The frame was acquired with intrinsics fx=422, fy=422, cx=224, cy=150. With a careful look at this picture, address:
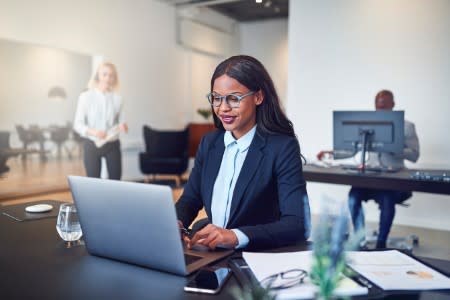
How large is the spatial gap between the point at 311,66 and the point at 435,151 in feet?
5.90

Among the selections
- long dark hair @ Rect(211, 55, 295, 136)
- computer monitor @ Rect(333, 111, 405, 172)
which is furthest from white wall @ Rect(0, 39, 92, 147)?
long dark hair @ Rect(211, 55, 295, 136)

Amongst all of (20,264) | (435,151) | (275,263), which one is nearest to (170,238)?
(275,263)

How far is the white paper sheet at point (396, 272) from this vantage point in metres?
0.92

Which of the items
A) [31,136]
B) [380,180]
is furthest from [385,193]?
[31,136]

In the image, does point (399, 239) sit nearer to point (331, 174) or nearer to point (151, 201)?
point (331, 174)

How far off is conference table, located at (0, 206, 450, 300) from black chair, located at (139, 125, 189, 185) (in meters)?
5.69

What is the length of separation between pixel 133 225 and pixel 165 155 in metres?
6.06

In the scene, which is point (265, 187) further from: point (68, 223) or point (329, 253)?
point (329, 253)

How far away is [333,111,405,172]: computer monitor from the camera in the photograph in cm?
326

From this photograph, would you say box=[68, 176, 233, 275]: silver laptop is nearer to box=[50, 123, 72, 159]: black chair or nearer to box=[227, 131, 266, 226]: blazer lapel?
box=[227, 131, 266, 226]: blazer lapel

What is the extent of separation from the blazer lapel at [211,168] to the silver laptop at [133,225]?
49cm

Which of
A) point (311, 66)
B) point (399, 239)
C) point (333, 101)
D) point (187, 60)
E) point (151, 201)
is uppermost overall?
point (187, 60)

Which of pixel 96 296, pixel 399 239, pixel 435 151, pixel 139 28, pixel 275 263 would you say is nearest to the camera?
pixel 96 296

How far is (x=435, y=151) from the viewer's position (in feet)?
15.5
